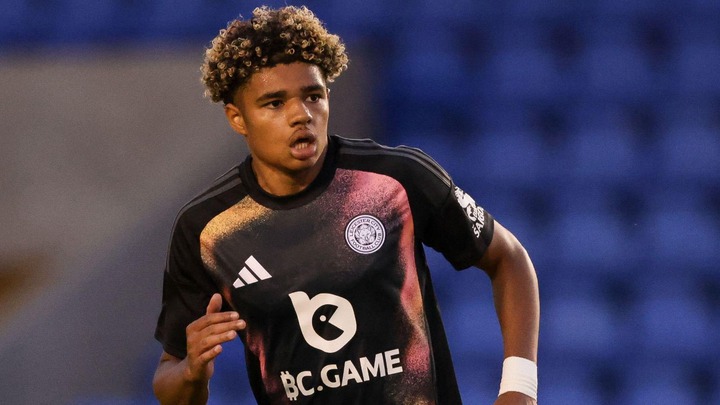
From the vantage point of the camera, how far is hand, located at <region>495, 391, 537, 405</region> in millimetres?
2826

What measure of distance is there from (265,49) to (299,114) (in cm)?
20

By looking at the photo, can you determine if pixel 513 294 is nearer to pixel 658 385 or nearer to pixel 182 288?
pixel 182 288

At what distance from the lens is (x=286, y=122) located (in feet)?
9.33

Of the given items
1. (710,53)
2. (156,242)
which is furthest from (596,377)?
(156,242)

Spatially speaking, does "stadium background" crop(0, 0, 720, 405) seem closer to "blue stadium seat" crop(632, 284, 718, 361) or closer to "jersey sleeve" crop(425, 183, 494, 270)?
"blue stadium seat" crop(632, 284, 718, 361)

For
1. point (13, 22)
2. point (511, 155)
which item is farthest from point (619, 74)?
point (13, 22)

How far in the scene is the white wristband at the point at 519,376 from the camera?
2.86m

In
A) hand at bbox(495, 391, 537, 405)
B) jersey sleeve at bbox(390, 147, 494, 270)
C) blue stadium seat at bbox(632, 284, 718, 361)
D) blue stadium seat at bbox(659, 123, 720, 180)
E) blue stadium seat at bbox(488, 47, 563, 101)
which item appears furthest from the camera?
blue stadium seat at bbox(488, 47, 563, 101)

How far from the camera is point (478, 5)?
6477 millimetres

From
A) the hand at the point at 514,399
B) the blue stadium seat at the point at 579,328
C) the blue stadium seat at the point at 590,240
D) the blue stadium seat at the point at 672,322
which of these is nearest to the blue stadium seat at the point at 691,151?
the blue stadium seat at the point at 590,240

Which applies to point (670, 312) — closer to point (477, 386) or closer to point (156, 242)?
point (477, 386)

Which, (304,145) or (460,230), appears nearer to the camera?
(304,145)

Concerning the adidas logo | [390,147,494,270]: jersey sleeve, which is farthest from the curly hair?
the adidas logo

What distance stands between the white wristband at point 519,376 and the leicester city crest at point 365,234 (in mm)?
421
